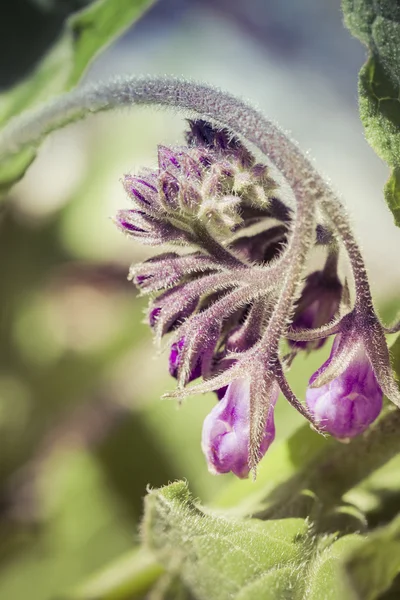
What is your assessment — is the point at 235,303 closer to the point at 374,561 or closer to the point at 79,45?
the point at 374,561

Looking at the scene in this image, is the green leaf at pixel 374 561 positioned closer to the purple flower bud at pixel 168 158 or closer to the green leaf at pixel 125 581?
the purple flower bud at pixel 168 158

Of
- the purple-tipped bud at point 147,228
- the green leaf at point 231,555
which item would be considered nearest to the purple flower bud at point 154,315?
the purple-tipped bud at point 147,228

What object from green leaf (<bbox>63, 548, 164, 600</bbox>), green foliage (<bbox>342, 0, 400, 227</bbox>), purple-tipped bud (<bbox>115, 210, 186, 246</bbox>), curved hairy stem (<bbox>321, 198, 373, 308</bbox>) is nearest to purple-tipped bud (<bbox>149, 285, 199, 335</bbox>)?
purple-tipped bud (<bbox>115, 210, 186, 246</bbox>)

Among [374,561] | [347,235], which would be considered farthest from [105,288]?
[374,561]

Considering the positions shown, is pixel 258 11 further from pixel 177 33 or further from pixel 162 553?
pixel 162 553

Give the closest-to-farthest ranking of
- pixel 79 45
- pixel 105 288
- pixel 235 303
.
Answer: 1. pixel 235 303
2. pixel 79 45
3. pixel 105 288

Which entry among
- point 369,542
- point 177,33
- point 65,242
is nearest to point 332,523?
point 369,542
